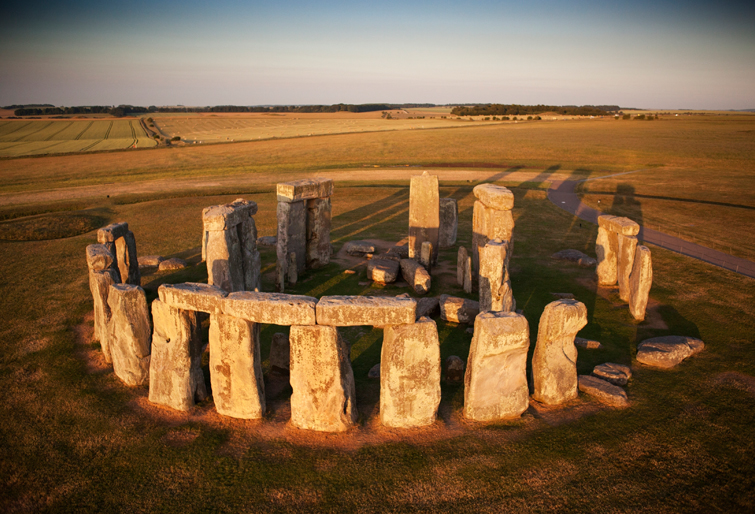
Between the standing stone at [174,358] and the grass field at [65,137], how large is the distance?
46.6 metres

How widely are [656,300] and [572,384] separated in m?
5.91

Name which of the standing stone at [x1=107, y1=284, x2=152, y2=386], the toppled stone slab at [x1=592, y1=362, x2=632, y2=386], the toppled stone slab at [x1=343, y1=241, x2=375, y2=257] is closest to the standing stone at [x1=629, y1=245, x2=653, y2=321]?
the toppled stone slab at [x1=592, y1=362, x2=632, y2=386]

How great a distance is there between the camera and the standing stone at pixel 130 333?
8.53 metres

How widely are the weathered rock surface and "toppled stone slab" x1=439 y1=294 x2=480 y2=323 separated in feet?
5.02

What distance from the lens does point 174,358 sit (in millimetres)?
7977

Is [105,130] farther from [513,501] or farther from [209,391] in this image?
[513,501]

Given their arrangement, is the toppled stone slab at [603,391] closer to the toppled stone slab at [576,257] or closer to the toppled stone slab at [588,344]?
the toppled stone slab at [588,344]

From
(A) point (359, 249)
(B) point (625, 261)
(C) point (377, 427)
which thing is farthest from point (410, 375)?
(A) point (359, 249)

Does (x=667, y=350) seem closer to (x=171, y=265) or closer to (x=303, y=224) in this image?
(x=303, y=224)

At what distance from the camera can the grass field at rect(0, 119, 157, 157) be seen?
159 ft

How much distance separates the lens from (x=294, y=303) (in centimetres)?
719

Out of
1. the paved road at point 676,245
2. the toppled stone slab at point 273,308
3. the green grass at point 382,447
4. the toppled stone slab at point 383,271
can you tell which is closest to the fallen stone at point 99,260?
the green grass at point 382,447

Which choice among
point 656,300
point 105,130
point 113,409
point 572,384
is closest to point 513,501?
point 572,384

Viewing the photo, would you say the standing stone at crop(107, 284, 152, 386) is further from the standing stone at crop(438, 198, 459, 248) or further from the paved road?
the paved road
